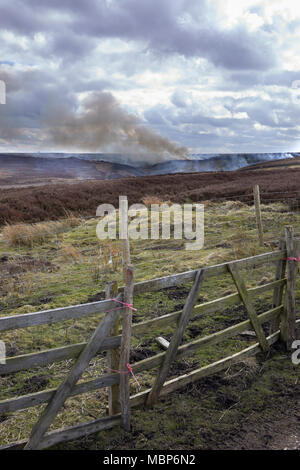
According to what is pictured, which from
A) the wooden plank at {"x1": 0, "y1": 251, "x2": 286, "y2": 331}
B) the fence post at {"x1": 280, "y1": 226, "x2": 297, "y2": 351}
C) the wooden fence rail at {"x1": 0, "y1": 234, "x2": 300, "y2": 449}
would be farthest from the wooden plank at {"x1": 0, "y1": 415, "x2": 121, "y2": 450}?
the fence post at {"x1": 280, "y1": 226, "x2": 297, "y2": 351}

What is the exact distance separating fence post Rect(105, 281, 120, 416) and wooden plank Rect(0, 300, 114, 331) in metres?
0.13

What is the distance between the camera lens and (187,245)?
11.8 metres

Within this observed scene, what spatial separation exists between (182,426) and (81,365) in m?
1.30

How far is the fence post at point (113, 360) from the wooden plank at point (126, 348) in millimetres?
73

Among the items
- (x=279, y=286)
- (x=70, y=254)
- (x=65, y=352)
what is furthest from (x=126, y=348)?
(x=70, y=254)

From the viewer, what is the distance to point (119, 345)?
368 cm

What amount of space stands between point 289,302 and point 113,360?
9.67 feet

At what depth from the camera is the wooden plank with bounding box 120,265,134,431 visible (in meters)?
3.59

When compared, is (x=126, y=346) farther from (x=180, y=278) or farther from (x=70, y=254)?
(x=70, y=254)

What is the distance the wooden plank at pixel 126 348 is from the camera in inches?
141

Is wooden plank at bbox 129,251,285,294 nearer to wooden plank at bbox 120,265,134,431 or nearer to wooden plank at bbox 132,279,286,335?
wooden plank at bbox 120,265,134,431

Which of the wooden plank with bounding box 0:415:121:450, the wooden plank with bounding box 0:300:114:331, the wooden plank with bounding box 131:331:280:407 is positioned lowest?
the wooden plank with bounding box 0:415:121:450
